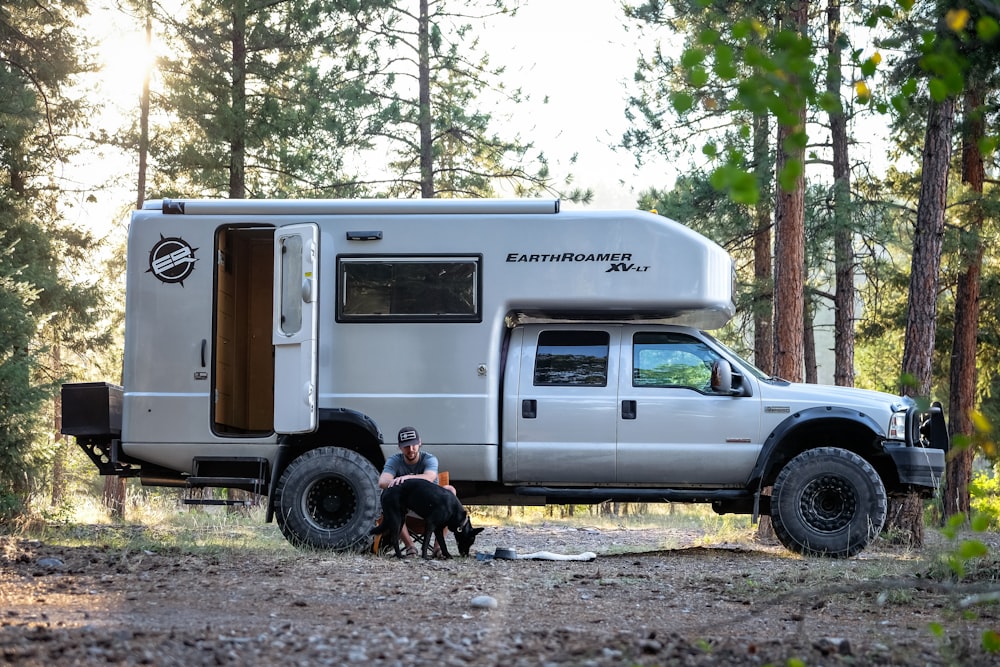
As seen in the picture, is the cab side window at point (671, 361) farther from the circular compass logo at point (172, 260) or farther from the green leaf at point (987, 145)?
the green leaf at point (987, 145)

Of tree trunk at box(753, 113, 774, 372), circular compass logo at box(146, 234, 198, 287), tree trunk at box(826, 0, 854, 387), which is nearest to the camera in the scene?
circular compass logo at box(146, 234, 198, 287)

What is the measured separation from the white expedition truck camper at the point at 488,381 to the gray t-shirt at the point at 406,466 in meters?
0.31

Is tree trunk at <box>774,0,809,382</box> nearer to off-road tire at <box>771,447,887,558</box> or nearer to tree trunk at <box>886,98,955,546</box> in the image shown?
tree trunk at <box>886,98,955,546</box>

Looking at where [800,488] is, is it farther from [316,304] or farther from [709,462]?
[316,304]

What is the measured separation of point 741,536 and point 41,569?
8415mm

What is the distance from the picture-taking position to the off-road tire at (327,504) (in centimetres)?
988

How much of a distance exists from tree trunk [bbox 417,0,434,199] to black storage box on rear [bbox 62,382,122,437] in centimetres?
1222

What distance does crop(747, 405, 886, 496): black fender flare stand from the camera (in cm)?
984

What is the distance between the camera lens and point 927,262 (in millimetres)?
13211

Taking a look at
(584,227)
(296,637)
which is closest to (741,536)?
(584,227)

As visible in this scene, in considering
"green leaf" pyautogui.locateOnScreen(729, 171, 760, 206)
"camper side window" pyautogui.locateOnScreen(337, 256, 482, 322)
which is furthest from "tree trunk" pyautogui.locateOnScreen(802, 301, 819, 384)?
"green leaf" pyautogui.locateOnScreen(729, 171, 760, 206)

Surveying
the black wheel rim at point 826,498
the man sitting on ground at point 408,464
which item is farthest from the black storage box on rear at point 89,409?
the black wheel rim at point 826,498

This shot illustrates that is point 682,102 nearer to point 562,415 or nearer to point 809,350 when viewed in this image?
point 562,415

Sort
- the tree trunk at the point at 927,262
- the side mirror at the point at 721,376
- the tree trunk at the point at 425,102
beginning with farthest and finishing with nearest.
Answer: the tree trunk at the point at 425,102, the tree trunk at the point at 927,262, the side mirror at the point at 721,376
